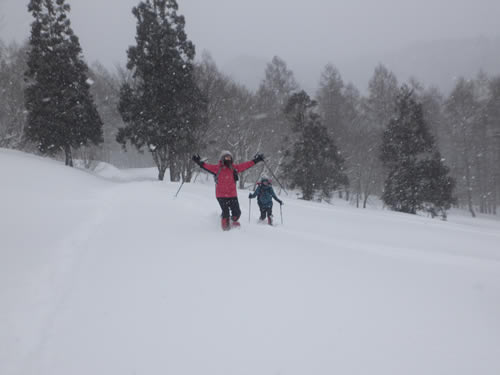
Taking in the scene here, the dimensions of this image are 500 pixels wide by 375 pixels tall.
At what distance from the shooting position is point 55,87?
17.4 m

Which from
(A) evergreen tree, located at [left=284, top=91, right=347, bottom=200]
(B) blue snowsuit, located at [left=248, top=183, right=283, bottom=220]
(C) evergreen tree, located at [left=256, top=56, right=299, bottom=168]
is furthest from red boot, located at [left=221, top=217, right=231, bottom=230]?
(C) evergreen tree, located at [left=256, top=56, right=299, bottom=168]

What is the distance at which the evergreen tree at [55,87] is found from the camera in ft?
56.4

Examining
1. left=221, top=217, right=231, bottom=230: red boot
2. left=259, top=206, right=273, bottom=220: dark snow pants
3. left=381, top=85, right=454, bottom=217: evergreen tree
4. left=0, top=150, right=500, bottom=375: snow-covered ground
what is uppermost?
left=381, top=85, right=454, bottom=217: evergreen tree

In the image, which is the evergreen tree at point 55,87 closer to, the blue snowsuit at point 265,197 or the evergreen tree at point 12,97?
the evergreen tree at point 12,97

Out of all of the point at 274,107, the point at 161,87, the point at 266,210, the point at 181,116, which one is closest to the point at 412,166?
the point at 274,107

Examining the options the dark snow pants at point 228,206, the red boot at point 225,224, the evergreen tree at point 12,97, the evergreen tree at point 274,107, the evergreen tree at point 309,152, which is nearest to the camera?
the red boot at point 225,224

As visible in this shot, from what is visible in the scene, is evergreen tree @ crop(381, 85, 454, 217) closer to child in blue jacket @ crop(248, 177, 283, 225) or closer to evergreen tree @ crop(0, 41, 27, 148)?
child in blue jacket @ crop(248, 177, 283, 225)

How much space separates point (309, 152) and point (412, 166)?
746 centimetres

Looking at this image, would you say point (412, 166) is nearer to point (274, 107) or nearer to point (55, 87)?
point (274, 107)

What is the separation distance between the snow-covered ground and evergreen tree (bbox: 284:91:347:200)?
603 inches

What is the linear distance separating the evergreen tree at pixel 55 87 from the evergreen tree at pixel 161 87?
3.26m

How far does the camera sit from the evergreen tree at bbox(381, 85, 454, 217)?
676 inches

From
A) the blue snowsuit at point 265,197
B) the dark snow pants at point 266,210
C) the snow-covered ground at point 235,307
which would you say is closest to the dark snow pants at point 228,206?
the snow-covered ground at point 235,307

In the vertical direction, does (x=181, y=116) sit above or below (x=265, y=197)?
above
